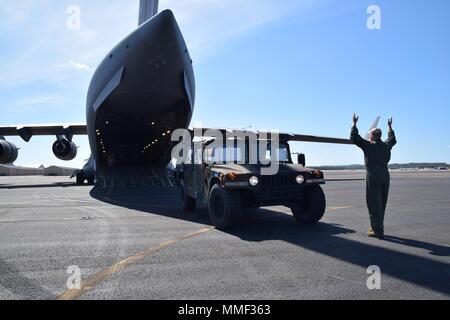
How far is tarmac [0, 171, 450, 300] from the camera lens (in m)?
3.97

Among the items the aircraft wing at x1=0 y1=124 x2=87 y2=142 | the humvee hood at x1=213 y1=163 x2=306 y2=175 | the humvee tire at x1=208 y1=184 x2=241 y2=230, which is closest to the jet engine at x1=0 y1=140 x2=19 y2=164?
the aircraft wing at x1=0 y1=124 x2=87 y2=142

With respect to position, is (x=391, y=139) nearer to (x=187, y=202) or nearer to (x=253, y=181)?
(x=253, y=181)

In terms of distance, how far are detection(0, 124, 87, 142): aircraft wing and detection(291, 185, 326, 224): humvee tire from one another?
19.8 meters

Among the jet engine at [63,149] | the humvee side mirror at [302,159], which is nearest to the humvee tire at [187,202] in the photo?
the humvee side mirror at [302,159]

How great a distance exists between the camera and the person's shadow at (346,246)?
4500mm

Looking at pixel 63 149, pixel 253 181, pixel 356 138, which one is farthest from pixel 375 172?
pixel 63 149

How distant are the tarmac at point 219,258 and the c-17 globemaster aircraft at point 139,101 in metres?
7.12

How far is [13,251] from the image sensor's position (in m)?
5.86

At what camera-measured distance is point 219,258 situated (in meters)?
5.38

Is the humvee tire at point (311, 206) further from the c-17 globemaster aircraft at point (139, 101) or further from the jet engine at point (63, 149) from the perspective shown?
the jet engine at point (63, 149)

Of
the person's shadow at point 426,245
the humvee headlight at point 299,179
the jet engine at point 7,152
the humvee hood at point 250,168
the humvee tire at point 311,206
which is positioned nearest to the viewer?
the person's shadow at point 426,245

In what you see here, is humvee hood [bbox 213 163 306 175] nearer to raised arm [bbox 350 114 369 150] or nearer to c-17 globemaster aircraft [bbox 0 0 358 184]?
raised arm [bbox 350 114 369 150]

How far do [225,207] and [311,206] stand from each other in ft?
6.90
